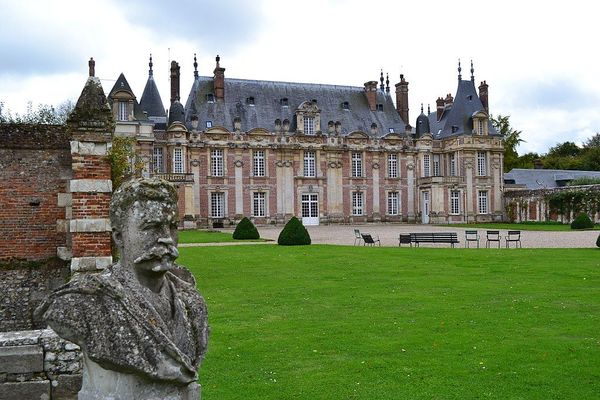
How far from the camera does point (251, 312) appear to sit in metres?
8.88

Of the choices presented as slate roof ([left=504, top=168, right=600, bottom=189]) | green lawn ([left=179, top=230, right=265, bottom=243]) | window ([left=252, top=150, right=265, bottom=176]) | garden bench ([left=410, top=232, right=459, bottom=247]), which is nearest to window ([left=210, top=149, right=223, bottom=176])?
window ([left=252, top=150, right=265, bottom=176])

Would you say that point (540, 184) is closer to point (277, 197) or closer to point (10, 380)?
point (277, 197)

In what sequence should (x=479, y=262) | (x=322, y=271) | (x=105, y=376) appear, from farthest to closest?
(x=479, y=262)
(x=322, y=271)
(x=105, y=376)

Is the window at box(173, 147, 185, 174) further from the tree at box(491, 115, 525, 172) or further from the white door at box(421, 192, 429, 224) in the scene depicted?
the tree at box(491, 115, 525, 172)

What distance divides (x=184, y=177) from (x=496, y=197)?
21.8m

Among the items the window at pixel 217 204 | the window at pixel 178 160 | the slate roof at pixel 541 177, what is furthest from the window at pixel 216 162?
the slate roof at pixel 541 177

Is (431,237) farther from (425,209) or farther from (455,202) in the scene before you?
(455,202)

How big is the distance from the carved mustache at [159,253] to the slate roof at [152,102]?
3774 centimetres

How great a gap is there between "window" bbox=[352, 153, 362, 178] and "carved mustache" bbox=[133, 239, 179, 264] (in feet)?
133

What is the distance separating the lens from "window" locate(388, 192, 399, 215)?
43.6 metres

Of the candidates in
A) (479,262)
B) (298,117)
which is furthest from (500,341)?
(298,117)

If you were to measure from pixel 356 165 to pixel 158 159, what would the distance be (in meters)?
13.3

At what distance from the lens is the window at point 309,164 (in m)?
41.3

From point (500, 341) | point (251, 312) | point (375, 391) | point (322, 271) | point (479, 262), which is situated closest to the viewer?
point (375, 391)
